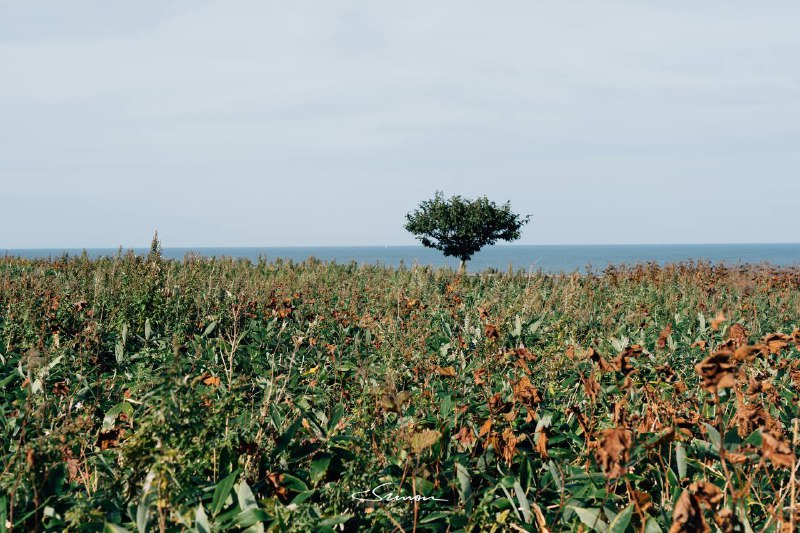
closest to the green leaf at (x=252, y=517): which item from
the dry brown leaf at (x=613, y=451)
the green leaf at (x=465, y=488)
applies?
the green leaf at (x=465, y=488)

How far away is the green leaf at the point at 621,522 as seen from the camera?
85.7 inches

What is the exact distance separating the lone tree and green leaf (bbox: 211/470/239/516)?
29361 millimetres

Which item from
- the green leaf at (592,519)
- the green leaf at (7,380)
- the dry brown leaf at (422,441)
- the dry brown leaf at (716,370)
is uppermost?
the dry brown leaf at (716,370)

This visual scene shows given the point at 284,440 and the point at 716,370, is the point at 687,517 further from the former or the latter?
the point at 284,440

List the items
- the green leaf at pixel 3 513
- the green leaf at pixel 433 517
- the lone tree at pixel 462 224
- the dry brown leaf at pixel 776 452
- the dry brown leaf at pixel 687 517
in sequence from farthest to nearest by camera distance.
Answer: the lone tree at pixel 462 224, the green leaf at pixel 433 517, the green leaf at pixel 3 513, the dry brown leaf at pixel 776 452, the dry brown leaf at pixel 687 517

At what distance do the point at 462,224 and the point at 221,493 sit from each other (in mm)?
29750

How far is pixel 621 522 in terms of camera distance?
2199 mm

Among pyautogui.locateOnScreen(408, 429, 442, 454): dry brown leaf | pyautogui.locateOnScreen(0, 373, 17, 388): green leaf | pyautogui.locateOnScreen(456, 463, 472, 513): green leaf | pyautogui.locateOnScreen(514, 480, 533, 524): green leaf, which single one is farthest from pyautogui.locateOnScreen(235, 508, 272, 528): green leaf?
pyautogui.locateOnScreen(0, 373, 17, 388): green leaf

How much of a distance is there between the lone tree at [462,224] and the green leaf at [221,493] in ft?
96.3

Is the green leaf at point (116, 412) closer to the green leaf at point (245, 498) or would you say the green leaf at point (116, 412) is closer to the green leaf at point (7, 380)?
the green leaf at point (7, 380)

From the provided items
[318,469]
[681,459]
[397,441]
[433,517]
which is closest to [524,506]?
[433,517]

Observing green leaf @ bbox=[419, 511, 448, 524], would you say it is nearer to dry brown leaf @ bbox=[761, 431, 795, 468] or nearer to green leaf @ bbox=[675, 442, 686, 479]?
green leaf @ bbox=[675, 442, 686, 479]

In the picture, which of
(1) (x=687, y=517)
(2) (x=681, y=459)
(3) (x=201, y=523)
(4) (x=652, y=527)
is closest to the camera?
(1) (x=687, y=517)

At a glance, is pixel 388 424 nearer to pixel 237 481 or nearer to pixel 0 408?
pixel 237 481
